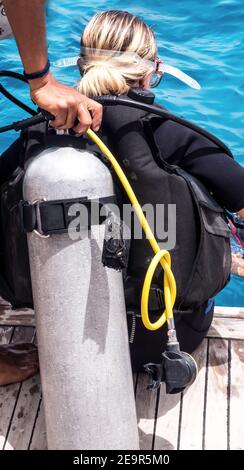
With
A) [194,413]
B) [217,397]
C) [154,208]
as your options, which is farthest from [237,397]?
[154,208]

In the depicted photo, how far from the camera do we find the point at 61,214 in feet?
6.99

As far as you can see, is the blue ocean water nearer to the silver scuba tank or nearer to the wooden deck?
the wooden deck

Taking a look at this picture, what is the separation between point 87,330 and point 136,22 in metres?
1.14

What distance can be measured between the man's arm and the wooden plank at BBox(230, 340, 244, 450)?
4.29ft

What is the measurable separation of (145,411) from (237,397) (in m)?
0.38

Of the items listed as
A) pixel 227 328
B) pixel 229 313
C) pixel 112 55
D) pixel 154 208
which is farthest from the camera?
pixel 229 313

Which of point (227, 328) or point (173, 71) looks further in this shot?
point (227, 328)

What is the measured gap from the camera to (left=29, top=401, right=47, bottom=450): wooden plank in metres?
2.62

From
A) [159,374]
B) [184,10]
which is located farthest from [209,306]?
[184,10]

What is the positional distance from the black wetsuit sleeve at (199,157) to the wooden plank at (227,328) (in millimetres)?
853

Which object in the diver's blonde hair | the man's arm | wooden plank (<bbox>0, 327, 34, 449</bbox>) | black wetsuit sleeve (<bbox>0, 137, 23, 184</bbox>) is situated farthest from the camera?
wooden plank (<bbox>0, 327, 34, 449</bbox>)

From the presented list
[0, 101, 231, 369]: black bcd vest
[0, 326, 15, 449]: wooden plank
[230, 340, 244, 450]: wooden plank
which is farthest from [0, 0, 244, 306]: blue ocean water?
[0, 326, 15, 449]: wooden plank

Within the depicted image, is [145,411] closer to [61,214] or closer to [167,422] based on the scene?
[167,422]

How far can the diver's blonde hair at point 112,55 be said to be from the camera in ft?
7.86
